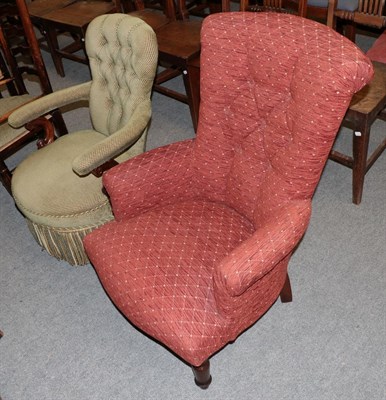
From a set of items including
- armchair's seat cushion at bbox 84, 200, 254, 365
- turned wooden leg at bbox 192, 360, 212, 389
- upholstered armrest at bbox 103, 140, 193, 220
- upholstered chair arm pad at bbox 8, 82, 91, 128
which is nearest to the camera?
armchair's seat cushion at bbox 84, 200, 254, 365

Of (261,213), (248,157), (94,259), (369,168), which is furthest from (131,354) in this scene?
(369,168)

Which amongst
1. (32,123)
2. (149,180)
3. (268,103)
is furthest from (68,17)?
(268,103)

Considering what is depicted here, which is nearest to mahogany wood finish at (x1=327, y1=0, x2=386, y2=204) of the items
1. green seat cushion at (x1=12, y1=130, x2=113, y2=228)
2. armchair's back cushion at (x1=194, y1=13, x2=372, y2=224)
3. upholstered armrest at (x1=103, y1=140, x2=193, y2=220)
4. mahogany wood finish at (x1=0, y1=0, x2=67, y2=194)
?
armchair's back cushion at (x1=194, y1=13, x2=372, y2=224)

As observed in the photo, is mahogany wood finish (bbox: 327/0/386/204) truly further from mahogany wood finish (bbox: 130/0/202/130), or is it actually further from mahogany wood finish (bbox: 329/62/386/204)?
mahogany wood finish (bbox: 130/0/202/130)

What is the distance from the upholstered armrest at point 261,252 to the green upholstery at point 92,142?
753 millimetres

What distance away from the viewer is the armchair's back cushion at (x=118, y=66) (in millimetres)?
2014

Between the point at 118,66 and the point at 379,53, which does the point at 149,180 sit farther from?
the point at 379,53

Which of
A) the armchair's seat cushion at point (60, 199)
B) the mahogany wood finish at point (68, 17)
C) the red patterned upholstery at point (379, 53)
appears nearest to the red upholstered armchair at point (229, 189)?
the armchair's seat cushion at point (60, 199)

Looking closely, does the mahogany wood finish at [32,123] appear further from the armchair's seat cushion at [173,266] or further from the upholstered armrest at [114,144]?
the armchair's seat cushion at [173,266]

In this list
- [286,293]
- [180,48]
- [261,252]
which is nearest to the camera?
[261,252]

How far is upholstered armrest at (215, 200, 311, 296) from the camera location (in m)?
1.42

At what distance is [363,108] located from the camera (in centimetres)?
209

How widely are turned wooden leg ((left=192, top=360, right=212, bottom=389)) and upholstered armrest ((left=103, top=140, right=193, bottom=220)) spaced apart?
2.02ft

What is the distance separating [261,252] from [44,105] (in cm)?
135
